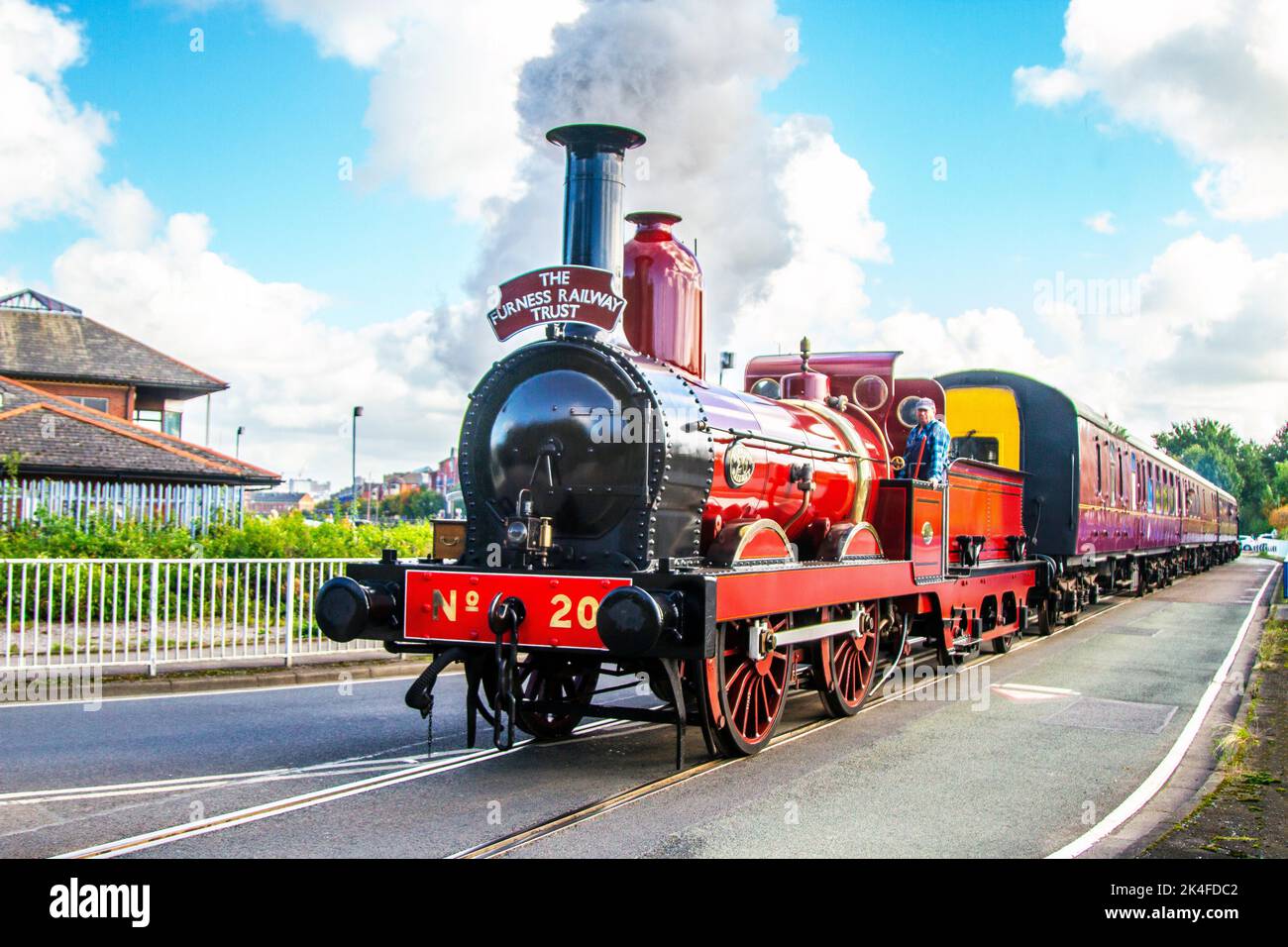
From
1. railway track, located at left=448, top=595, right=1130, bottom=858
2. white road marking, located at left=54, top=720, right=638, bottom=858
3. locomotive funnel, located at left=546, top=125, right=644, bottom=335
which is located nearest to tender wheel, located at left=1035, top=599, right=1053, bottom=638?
railway track, located at left=448, top=595, right=1130, bottom=858

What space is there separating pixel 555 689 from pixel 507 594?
1729 mm

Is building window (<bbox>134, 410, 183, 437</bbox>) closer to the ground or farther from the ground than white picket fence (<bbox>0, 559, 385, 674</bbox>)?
farther from the ground

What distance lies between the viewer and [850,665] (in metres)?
8.34

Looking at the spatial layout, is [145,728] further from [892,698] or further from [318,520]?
[318,520]

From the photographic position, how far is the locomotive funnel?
662 centimetres

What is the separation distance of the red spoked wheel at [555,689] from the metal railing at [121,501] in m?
10.7

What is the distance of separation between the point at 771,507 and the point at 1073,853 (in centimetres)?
330

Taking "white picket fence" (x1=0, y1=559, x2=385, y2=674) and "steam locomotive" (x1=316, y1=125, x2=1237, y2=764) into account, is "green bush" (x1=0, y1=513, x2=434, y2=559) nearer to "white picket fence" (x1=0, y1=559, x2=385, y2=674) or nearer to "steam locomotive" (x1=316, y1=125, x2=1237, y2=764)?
"white picket fence" (x1=0, y1=559, x2=385, y2=674)

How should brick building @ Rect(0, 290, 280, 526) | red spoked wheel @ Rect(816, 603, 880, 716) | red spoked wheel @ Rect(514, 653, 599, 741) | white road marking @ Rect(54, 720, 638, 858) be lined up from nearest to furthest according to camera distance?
white road marking @ Rect(54, 720, 638, 858) → red spoked wheel @ Rect(514, 653, 599, 741) → red spoked wheel @ Rect(816, 603, 880, 716) → brick building @ Rect(0, 290, 280, 526)

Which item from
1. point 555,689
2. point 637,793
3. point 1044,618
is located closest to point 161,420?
point 1044,618

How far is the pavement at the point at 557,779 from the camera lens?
5.01 meters

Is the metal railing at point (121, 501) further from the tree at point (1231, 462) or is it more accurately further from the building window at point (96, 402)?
the tree at point (1231, 462)

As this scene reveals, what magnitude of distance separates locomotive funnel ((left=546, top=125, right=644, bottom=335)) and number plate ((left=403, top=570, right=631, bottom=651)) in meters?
2.03
